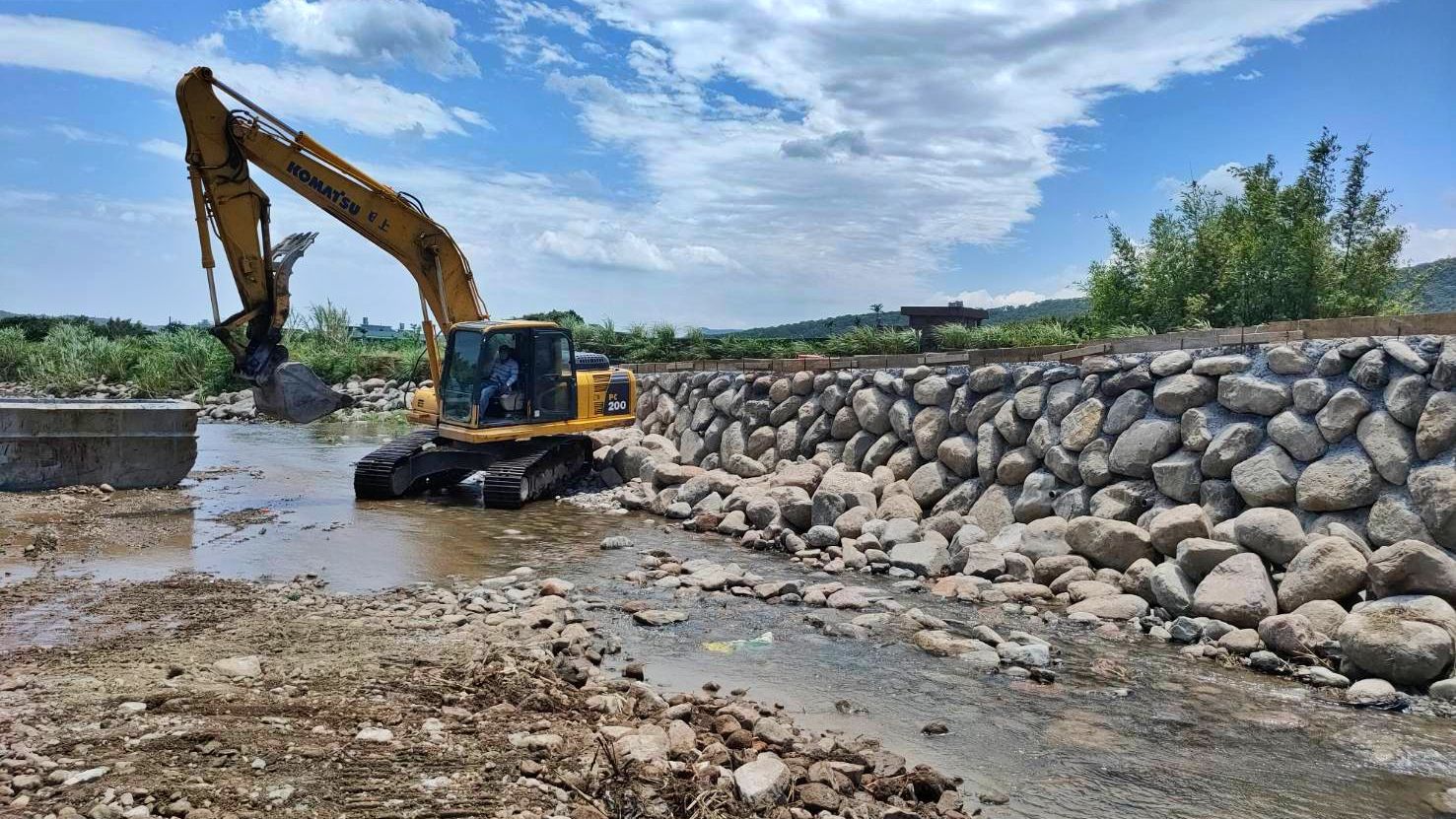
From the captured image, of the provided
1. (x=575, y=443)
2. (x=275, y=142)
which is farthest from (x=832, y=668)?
(x=275, y=142)

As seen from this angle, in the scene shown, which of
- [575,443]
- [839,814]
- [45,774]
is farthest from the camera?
[575,443]

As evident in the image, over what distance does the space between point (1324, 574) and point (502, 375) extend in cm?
893

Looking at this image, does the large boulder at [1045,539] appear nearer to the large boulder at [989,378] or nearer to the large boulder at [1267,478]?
the large boulder at [1267,478]

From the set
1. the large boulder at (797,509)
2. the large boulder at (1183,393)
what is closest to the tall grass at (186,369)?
the large boulder at (797,509)

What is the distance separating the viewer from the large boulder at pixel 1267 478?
292 inches

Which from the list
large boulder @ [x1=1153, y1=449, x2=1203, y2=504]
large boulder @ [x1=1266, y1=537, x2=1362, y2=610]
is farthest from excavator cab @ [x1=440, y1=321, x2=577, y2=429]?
large boulder @ [x1=1266, y1=537, x2=1362, y2=610]

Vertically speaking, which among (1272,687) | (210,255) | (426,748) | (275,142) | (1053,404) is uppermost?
(275,142)

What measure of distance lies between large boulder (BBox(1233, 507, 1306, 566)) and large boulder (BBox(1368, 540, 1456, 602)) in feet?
2.13

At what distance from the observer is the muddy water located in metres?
4.46

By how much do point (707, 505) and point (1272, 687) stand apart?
6422mm

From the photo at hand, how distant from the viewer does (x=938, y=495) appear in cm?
1016

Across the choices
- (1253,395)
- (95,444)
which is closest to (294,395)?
(95,444)

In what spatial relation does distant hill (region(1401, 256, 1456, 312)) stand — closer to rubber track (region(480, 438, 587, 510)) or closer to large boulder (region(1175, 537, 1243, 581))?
large boulder (region(1175, 537, 1243, 581))

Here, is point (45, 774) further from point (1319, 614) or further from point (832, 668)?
point (1319, 614)
